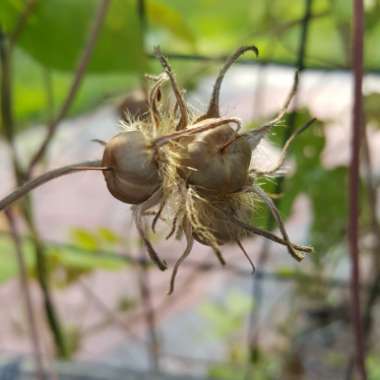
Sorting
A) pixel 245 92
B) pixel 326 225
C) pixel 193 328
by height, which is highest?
pixel 245 92

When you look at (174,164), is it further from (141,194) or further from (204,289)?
(204,289)

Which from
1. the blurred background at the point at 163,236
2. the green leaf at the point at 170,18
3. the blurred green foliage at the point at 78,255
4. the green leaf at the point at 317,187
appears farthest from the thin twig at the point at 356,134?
the blurred green foliage at the point at 78,255

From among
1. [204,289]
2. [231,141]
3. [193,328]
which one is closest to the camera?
Answer: [231,141]

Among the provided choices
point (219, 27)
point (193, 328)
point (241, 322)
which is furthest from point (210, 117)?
point (193, 328)

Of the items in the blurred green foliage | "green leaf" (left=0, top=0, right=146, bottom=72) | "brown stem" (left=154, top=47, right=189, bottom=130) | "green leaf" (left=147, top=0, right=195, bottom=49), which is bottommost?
the blurred green foliage

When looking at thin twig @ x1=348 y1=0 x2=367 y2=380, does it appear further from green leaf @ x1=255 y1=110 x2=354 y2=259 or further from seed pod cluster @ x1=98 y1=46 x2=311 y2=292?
green leaf @ x1=255 y1=110 x2=354 y2=259

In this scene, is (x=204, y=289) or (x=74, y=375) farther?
(x=204, y=289)

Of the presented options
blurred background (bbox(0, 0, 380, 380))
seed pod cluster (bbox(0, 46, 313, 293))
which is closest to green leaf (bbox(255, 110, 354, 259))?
blurred background (bbox(0, 0, 380, 380))
